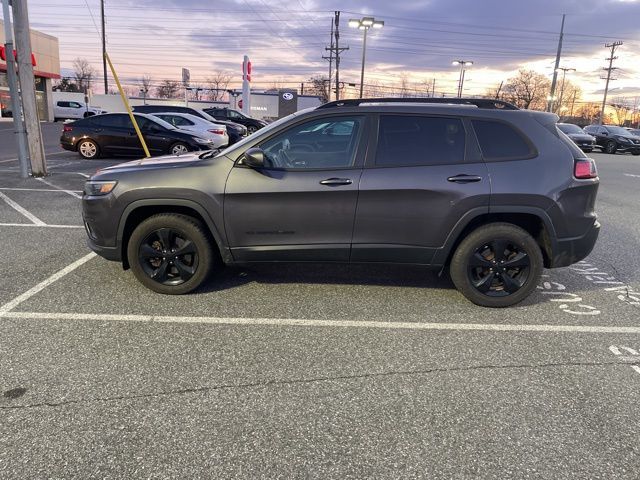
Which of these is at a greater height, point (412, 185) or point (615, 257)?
point (412, 185)

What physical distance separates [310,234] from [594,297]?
282 cm

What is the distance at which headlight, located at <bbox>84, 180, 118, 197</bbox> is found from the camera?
427 cm

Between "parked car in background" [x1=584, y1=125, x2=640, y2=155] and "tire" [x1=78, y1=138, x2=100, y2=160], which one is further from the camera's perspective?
"parked car in background" [x1=584, y1=125, x2=640, y2=155]

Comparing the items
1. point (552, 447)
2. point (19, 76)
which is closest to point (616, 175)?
point (552, 447)

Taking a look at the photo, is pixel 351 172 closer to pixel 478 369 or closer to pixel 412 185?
pixel 412 185

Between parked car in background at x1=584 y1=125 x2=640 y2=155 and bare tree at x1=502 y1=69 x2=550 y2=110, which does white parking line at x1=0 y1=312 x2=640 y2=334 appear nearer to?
parked car in background at x1=584 y1=125 x2=640 y2=155

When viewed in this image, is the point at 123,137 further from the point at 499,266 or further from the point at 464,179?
the point at 499,266

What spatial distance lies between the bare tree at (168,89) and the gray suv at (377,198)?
101 m

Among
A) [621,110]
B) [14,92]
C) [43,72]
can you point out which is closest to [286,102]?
[43,72]

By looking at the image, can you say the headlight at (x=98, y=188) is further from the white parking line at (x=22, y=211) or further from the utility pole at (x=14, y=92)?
the utility pole at (x=14, y=92)

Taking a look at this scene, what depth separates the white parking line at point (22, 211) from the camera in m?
6.95

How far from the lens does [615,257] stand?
604 centimetres

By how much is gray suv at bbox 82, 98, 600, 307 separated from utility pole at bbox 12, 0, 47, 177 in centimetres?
796

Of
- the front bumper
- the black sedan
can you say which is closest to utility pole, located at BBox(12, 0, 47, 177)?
the black sedan
